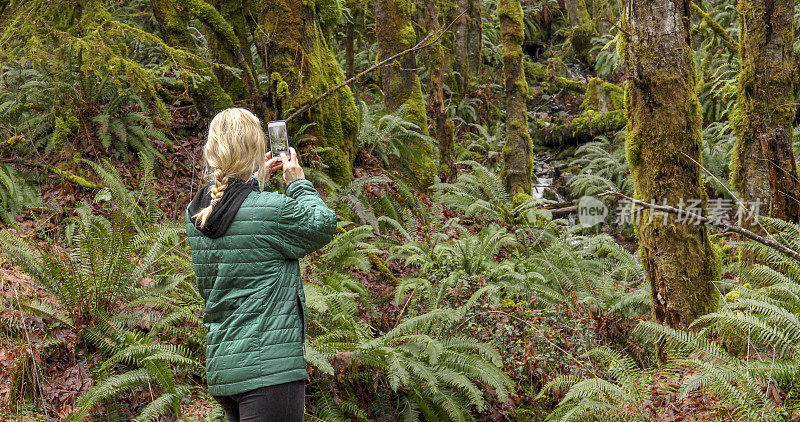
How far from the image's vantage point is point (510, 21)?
33.0ft

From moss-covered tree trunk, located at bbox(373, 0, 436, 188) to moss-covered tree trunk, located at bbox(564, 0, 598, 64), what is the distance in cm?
1114

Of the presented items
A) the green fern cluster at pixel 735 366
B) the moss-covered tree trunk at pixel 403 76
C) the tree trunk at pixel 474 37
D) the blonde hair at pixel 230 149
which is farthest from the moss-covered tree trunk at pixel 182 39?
the tree trunk at pixel 474 37

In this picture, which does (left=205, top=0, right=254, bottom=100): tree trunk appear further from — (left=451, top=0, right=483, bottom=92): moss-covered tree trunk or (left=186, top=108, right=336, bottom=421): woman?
(left=451, top=0, right=483, bottom=92): moss-covered tree trunk

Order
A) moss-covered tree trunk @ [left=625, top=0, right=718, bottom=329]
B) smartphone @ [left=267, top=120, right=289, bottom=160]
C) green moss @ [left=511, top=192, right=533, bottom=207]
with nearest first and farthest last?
smartphone @ [left=267, top=120, right=289, bottom=160] → moss-covered tree trunk @ [left=625, top=0, right=718, bottom=329] → green moss @ [left=511, top=192, right=533, bottom=207]

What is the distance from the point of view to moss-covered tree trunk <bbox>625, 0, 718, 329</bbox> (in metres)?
4.32

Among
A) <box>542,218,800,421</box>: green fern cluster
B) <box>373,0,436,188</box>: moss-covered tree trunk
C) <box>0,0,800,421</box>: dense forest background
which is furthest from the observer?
<box>373,0,436,188</box>: moss-covered tree trunk

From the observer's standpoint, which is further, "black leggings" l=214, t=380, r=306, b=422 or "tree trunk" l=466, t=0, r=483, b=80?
"tree trunk" l=466, t=0, r=483, b=80

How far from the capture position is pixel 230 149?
8.73 feet

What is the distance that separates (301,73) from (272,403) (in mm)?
5040

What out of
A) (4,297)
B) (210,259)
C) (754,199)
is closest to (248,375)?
(210,259)

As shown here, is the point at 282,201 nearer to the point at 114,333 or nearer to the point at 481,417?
the point at 114,333

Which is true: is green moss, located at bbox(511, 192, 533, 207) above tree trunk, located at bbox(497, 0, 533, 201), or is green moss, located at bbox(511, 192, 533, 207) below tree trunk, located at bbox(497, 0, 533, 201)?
below

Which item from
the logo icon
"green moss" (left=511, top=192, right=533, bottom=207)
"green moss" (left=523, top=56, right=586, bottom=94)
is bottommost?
the logo icon

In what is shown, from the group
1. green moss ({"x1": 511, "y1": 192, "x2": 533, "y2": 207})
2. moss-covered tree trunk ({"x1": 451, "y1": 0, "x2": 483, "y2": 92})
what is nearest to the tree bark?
green moss ({"x1": 511, "y1": 192, "x2": 533, "y2": 207})
